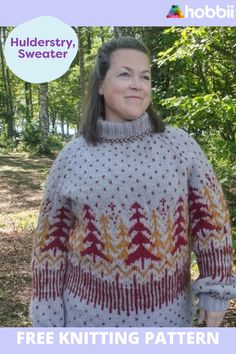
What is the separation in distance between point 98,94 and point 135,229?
59 cm

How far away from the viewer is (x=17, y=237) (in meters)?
6.22

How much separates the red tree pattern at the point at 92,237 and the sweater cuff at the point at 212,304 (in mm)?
414

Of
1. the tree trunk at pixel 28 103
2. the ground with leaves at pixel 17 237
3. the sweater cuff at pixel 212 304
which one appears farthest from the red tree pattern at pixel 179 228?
the tree trunk at pixel 28 103

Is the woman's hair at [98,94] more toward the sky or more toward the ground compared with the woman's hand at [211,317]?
more toward the sky

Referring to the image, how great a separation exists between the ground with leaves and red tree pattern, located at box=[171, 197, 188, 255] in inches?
82.4

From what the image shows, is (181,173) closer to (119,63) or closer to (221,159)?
(119,63)

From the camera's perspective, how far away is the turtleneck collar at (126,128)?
1786 mm

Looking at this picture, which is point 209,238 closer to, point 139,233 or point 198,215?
point 198,215

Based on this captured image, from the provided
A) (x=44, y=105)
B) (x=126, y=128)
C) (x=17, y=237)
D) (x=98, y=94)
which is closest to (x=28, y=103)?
(x=44, y=105)

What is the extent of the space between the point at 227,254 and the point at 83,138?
74 cm

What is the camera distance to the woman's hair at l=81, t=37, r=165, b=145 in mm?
1810

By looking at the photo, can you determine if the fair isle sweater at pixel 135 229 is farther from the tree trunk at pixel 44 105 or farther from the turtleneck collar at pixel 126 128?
the tree trunk at pixel 44 105

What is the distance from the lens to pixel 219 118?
153 inches
